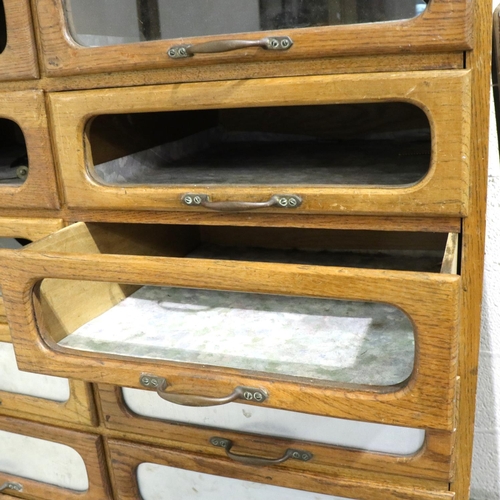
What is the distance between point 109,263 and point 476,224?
40cm

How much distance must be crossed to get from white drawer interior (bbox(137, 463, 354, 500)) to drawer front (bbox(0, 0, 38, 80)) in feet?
1.92

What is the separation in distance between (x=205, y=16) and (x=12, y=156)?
0.55 m

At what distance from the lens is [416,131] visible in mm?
958

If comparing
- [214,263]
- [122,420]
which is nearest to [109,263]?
[214,263]

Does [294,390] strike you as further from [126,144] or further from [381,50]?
[126,144]

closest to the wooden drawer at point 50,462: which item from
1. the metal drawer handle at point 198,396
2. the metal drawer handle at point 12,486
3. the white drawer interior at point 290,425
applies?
the metal drawer handle at point 12,486

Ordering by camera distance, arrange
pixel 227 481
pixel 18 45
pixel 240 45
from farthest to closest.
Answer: pixel 227 481, pixel 18 45, pixel 240 45

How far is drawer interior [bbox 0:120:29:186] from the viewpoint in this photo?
35.3 inches

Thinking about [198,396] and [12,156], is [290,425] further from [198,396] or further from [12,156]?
[12,156]

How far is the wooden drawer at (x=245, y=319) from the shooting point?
0.54 m

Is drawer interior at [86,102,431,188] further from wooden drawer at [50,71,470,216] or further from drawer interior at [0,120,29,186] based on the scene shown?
drawer interior at [0,120,29,186]

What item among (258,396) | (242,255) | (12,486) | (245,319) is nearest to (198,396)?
(258,396)

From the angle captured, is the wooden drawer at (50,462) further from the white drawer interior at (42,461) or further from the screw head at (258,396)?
the screw head at (258,396)

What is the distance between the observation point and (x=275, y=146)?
3.31ft
